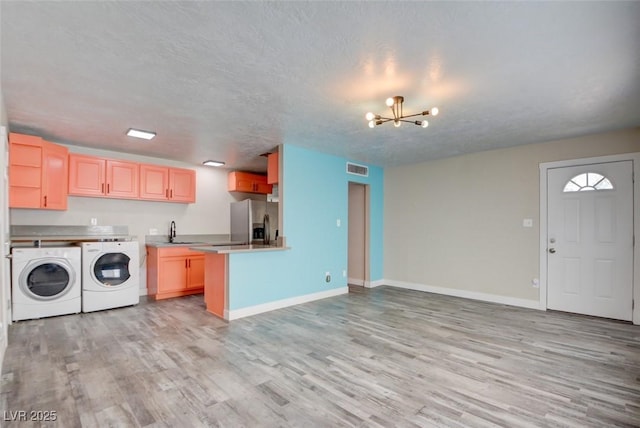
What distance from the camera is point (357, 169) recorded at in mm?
5902

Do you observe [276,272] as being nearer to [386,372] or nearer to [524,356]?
[386,372]

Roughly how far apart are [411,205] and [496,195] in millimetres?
1500

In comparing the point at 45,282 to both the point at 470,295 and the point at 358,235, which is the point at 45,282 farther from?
the point at 470,295

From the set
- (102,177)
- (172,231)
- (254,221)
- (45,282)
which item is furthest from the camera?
(254,221)

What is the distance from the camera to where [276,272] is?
4.56 m

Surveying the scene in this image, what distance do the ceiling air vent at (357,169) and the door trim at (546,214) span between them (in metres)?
2.79

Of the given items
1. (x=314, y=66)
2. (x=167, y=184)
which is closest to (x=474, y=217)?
(x=314, y=66)

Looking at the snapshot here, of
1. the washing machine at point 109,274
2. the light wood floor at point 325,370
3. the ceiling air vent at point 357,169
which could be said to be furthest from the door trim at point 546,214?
the washing machine at point 109,274

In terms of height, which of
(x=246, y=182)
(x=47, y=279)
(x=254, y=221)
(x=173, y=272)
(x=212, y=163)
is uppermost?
(x=212, y=163)

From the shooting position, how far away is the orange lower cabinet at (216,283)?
412cm

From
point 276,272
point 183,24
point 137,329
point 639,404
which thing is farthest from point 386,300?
point 183,24

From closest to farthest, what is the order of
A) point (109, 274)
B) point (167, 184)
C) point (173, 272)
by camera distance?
point (109, 274), point (173, 272), point (167, 184)

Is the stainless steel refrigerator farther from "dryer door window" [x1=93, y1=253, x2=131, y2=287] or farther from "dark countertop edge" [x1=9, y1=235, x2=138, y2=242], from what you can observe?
"dryer door window" [x1=93, y1=253, x2=131, y2=287]

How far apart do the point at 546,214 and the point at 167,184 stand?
6073 mm
